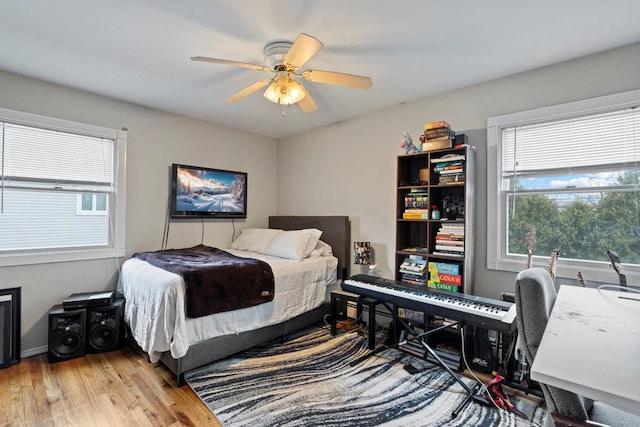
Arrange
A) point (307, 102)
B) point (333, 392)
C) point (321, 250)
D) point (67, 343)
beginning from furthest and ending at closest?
point (321, 250), point (67, 343), point (307, 102), point (333, 392)

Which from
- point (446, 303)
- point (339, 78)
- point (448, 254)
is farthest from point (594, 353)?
point (339, 78)

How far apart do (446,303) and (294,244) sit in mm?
1783

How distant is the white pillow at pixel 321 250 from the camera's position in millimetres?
3449

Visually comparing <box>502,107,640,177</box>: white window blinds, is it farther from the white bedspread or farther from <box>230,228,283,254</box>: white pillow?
<box>230,228,283,254</box>: white pillow

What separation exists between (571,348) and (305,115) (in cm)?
327

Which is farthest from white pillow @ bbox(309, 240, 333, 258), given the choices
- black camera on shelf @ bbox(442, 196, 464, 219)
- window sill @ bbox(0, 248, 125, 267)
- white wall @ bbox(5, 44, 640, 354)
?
window sill @ bbox(0, 248, 125, 267)

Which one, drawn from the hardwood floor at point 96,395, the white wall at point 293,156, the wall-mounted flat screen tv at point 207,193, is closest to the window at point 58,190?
the white wall at point 293,156

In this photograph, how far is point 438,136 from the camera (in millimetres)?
2607

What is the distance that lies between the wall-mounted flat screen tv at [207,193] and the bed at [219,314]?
0.78 metres

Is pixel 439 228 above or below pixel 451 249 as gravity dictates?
above

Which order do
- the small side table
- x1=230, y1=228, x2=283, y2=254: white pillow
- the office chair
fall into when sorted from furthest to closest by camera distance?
x1=230, y1=228, x2=283, y2=254: white pillow
the small side table
the office chair

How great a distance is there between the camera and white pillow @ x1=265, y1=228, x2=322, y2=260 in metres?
3.29

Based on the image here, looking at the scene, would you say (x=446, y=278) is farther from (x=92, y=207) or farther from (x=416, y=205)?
(x=92, y=207)

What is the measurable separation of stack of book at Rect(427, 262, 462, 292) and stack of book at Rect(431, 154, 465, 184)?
0.74 metres
